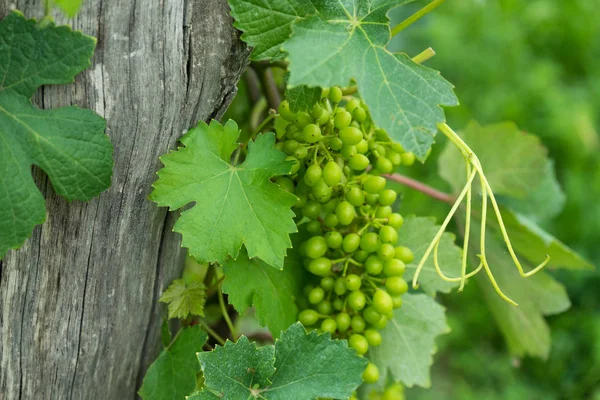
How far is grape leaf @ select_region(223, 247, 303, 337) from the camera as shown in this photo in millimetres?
1169

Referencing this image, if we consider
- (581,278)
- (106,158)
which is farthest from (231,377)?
(581,278)

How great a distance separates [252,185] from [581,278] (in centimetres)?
297

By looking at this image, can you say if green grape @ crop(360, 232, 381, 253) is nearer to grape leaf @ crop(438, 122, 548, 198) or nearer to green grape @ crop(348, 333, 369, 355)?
green grape @ crop(348, 333, 369, 355)

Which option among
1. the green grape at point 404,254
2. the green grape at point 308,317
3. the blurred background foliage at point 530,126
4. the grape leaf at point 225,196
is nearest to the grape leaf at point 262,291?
the green grape at point 308,317

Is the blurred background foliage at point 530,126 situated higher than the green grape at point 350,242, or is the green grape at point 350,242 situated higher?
the green grape at point 350,242

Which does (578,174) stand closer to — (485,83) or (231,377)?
(485,83)

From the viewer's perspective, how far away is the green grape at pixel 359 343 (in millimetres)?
1256

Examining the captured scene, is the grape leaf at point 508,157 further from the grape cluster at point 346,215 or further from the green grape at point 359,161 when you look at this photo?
the green grape at point 359,161

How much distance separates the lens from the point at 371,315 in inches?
49.5

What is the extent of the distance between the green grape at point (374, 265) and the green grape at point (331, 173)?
8.3 inches

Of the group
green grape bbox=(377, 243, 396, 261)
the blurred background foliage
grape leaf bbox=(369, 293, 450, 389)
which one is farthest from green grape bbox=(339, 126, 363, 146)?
the blurred background foliage

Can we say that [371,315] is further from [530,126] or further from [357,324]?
[530,126]

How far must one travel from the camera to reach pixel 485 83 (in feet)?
13.7

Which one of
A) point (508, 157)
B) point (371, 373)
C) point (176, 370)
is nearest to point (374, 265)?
point (371, 373)
